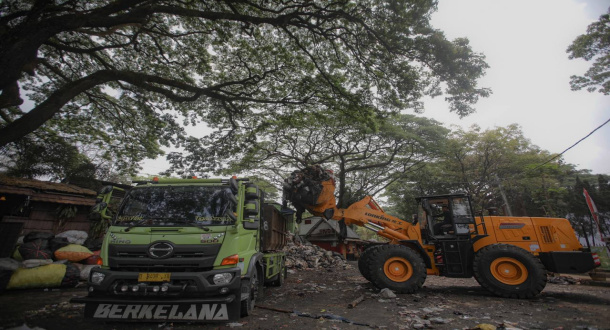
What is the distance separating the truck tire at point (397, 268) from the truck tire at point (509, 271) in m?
1.26

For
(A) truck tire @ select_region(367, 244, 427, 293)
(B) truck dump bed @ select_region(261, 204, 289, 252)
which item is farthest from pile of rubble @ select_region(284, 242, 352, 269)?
(A) truck tire @ select_region(367, 244, 427, 293)

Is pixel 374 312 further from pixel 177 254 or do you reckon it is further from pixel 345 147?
pixel 345 147

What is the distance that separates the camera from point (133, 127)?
12.4 m

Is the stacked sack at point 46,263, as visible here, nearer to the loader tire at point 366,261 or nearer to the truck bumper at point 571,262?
the loader tire at point 366,261

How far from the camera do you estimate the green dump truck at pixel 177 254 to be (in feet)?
11.1

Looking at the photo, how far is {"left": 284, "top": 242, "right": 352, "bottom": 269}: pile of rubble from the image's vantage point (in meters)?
11.8

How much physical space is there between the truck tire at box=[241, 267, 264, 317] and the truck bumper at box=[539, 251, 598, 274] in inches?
253

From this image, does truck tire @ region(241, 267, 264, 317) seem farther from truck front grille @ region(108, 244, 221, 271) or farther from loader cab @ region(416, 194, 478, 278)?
loader cab @ region(416, 194, 478, 278)

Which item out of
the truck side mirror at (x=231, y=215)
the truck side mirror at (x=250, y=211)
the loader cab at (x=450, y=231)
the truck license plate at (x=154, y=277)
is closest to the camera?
the truck license plate at (x=154, y=277)

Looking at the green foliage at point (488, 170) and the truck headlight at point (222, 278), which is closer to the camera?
the truck headlight at point (222, 278)

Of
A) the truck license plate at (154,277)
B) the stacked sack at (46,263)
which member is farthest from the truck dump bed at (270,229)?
the stacked sack at (46,263)

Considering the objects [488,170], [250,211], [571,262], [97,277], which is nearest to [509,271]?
[571,262]

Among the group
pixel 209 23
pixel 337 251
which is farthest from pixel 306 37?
pixel 337 251

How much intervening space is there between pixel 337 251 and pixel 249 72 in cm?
1186
